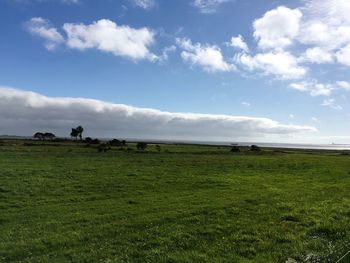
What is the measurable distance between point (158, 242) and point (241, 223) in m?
5.21

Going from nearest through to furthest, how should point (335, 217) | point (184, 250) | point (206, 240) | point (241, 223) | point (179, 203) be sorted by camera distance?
point (184, 250) < point (206, 240) < point (241, 223) < point (335, 217) < point (179, 203)

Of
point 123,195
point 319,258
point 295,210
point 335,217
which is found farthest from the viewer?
point 123,195

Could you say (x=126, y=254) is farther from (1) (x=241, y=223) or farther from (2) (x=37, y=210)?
(2) (x=37, y=210)

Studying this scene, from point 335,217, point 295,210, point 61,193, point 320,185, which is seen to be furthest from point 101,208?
point 320,185

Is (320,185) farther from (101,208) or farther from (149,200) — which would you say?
(101,208)

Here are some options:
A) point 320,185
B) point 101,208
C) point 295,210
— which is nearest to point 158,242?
point 101,208

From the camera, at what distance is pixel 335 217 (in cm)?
1938

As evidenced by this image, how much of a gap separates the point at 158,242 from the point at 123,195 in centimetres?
1309

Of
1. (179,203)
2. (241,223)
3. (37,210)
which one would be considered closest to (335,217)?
(241,223)

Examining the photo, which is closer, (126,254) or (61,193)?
(126,254)

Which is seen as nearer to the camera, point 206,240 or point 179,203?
point 206,240

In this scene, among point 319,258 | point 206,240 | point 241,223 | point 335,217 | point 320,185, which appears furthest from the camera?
point 320,185

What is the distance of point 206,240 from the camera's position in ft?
50.0

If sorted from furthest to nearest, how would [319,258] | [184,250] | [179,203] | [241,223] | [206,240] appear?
[179,203] → [241,223] → [206,240] → [184,250] → [319,258]
